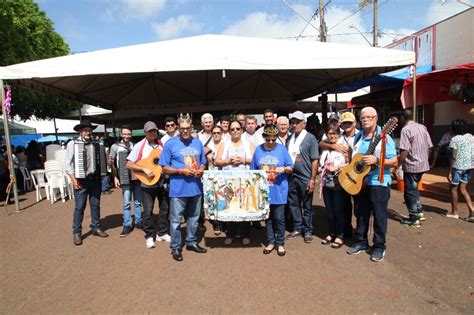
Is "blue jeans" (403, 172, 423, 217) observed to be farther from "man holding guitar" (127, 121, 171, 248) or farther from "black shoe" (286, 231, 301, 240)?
"man holding guitar" (127, 121, 171, 248)

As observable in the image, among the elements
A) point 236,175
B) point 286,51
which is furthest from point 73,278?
point 286,51

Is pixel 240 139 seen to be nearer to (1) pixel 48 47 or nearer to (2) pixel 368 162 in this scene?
(2) pixel 368 162

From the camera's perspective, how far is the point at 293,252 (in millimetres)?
4426

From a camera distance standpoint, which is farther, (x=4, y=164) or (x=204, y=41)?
(x=4, y=164)

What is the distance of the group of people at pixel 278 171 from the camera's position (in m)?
4.09

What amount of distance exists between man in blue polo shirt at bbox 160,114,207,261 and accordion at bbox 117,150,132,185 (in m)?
1.40

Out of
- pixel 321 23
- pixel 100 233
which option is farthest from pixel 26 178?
pixel 321 23

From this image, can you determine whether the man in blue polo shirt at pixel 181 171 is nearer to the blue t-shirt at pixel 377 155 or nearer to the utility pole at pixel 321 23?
the blue t-shirt at pixel 377 155

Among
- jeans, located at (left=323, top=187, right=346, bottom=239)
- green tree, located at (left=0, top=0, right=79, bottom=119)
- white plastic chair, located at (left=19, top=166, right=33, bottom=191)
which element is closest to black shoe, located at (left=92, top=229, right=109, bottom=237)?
jeans, located at (left=323, top=187, right=346, bottom=239)

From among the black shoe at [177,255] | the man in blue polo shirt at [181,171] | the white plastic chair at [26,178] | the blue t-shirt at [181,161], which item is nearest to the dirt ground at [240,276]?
the black shoe at [177,255]

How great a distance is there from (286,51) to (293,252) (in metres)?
4.09

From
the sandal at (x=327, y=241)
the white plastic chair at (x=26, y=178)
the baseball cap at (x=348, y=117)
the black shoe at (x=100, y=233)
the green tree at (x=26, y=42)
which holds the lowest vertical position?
the sandal at (x=327, y=241)

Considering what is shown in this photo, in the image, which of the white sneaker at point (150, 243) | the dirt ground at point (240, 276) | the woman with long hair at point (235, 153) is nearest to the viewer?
the dirt ground at point (240, 276)

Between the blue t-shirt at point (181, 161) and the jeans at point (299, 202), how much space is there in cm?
149
